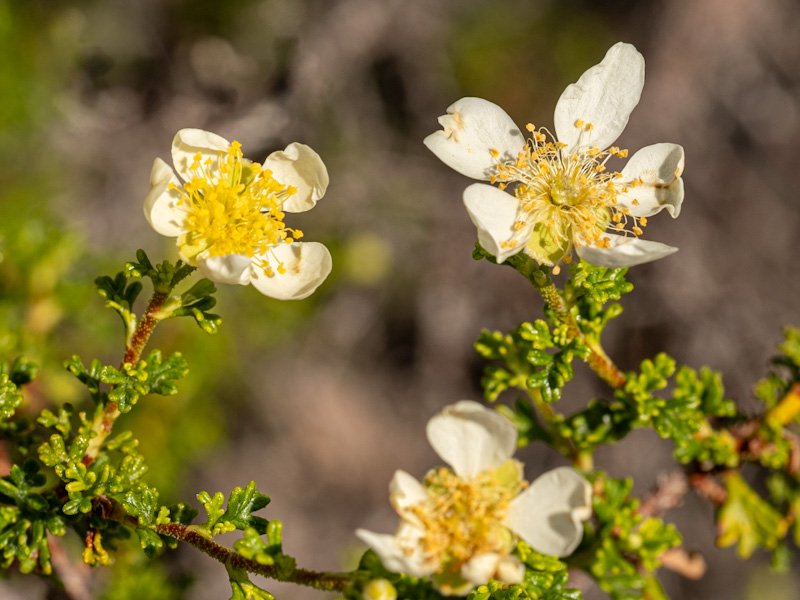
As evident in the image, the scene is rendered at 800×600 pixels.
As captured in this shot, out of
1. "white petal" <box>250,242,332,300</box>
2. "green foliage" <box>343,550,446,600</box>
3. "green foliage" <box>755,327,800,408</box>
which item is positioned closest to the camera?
"green foliage" <box>343,550,446,600</box>

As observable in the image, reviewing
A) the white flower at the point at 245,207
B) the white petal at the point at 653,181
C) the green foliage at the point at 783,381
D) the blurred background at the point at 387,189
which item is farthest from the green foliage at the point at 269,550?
the blurred background at the point at 387,189

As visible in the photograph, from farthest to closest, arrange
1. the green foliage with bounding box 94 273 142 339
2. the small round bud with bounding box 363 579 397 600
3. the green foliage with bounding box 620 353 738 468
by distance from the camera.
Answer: the green foliage with bounding box 620 353 738 468
the green foliage with bounding box 94 273 142 339
the small round bud with bounding box 363 579 397 600

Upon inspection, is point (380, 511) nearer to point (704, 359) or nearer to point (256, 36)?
point (704, 359)

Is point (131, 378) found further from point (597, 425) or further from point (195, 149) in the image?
point (597, 425)

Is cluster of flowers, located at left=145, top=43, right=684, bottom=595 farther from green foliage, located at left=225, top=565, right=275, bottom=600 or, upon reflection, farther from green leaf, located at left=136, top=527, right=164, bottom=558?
green leaf, located at left=136, top=527, right=164, bottom=558

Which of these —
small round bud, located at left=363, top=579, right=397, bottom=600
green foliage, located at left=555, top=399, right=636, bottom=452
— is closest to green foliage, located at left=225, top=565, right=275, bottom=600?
small round bud, located at left=363, top=579, right=397, bottom=600

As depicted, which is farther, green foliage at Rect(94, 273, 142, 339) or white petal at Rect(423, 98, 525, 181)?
white petal at Rect(423, 98, 525, 181)
